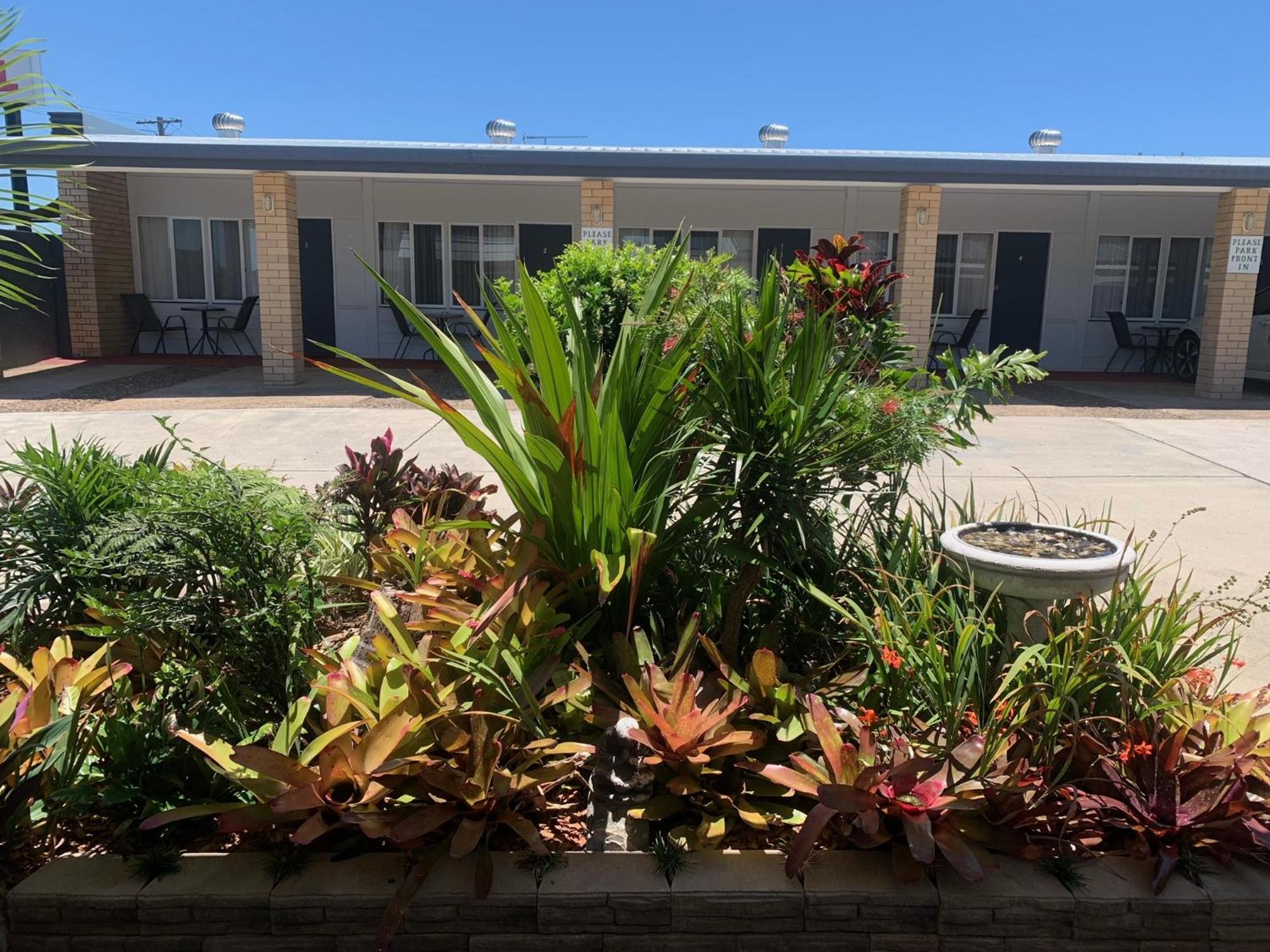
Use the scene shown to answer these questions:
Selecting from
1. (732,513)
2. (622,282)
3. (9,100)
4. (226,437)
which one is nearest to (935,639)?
(732,513)

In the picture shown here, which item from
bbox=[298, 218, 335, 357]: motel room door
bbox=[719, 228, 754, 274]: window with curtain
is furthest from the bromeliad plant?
bbox=[298, 218, 335, 357]: motel room door

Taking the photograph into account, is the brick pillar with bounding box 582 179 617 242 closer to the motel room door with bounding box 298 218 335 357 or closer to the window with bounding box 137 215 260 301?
the motel room door with bounding box 298 218 335 357

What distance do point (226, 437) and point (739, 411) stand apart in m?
7.49

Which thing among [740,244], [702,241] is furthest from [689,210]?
[740,244]

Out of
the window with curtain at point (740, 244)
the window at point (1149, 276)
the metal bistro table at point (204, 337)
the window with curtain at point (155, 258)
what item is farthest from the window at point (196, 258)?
the window at point (1149, 276)

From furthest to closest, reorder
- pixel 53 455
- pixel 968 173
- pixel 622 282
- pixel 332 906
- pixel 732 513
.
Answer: pixel 968 173, pixel 622 282, pixel 53 455, pixel 732 513, pixel 332 906

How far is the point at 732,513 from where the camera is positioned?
2.75m

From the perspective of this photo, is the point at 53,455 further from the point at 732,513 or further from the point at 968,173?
the point at 968,173

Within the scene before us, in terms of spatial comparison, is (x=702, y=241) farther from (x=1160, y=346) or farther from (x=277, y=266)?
(x=1160, y=346)

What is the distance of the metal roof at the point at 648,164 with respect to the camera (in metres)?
12.3

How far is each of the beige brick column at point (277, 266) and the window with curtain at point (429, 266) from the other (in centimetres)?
315

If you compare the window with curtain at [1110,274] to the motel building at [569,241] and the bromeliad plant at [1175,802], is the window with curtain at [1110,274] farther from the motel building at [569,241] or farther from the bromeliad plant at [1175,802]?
the bromeliad plant at [1175,802]

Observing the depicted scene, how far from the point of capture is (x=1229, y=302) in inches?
507

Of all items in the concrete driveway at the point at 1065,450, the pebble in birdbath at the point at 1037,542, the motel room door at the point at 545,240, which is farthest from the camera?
the motel room door at the point at 545,240
